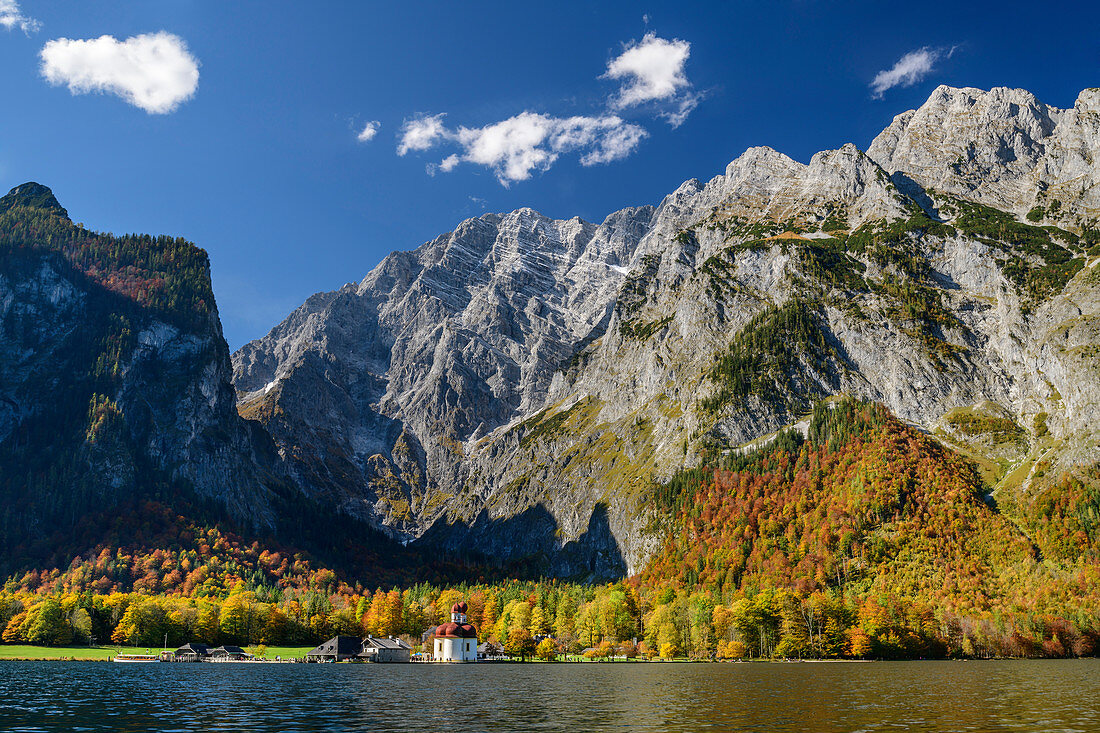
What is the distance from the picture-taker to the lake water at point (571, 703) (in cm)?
4465

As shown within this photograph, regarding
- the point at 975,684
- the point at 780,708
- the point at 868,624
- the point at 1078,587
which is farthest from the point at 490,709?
the point at 1078,587

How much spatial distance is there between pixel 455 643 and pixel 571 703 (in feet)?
340

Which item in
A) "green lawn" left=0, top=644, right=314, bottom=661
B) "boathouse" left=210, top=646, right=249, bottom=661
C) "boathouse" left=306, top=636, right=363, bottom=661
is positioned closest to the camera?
"green lawn" left=0, top=644, right=314, bottom=661

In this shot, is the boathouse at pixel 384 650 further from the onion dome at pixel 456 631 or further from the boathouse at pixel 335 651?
the onion dome at pixel 456 631

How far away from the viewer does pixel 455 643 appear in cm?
15688

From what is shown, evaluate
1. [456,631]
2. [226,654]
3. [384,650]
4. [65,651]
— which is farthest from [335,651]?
[65,651]

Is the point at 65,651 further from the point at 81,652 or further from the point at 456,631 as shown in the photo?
the point at 456,631

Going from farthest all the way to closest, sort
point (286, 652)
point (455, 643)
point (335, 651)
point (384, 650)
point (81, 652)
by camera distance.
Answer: point (286, 652) → point (384, 650) → point (335, 651) → point (455, 643) → point (81, 652)

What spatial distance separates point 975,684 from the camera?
244ft

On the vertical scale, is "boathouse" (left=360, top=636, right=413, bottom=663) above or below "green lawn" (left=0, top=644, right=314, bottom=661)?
below

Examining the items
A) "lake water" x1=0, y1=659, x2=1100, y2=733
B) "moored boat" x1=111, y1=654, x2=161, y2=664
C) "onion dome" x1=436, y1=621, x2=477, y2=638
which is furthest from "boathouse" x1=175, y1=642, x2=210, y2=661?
"lake water" x1=0, y1=659, x2=1100, y2=733

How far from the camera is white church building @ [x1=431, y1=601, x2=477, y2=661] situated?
15662 centimetres

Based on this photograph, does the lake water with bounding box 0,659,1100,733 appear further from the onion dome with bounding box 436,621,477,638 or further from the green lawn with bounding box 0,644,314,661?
the green lawn with bounding box 0,644,314,661

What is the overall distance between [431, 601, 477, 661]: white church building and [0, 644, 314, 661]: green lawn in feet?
109
